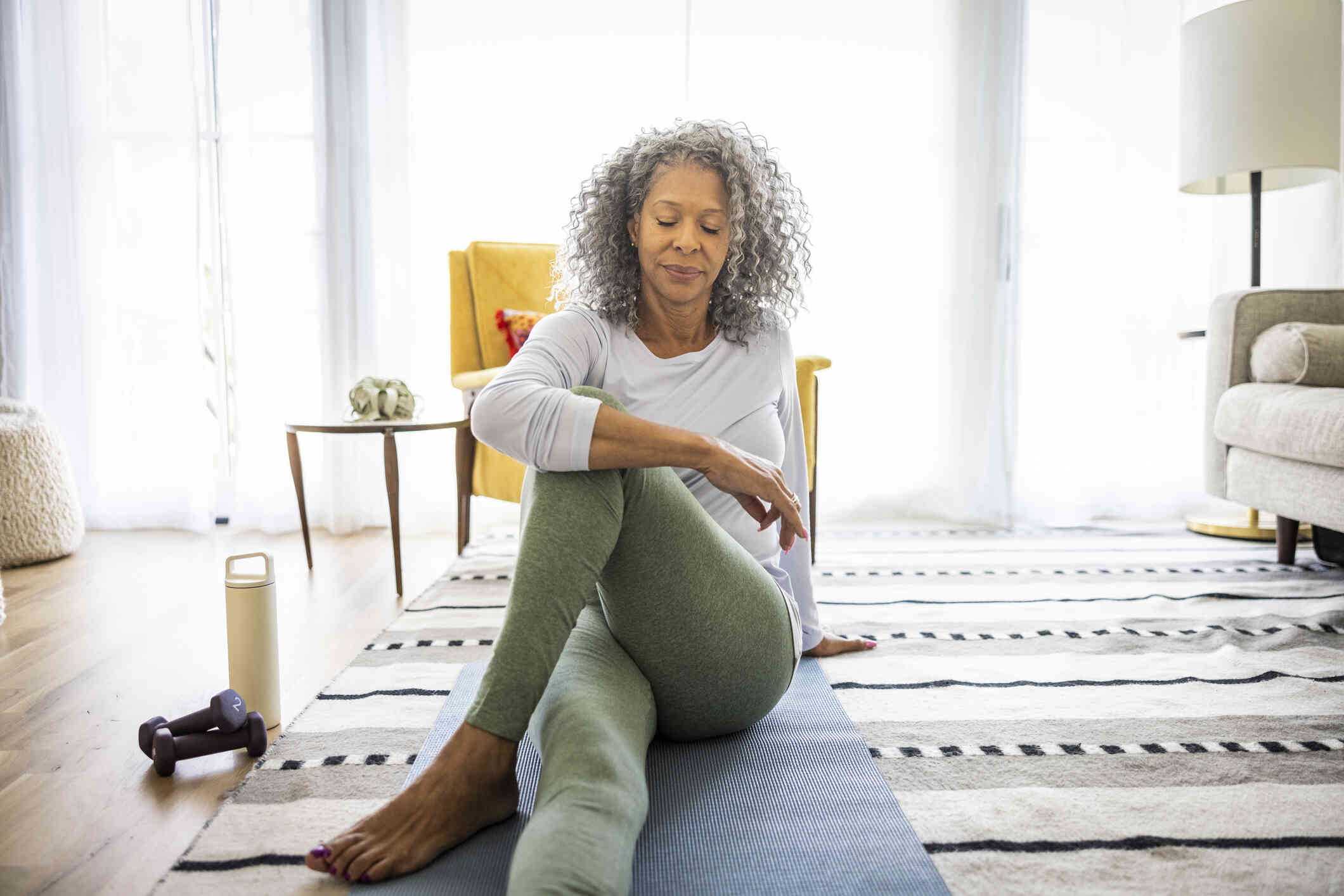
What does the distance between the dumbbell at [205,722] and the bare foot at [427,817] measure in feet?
1.30

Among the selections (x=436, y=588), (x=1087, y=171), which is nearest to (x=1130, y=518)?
(x=1087, y=171)

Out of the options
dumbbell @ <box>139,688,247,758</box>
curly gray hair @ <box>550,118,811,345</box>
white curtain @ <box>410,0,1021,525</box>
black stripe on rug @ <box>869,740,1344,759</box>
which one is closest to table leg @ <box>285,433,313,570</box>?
white curtain @ <box>410,0,1021,525</box>

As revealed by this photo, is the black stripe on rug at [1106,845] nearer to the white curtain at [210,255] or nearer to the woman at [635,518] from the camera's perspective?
the woman at [635,518]

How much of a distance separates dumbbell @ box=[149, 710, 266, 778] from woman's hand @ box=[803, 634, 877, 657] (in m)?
0.90

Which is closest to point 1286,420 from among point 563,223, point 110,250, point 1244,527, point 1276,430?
point 1276,430

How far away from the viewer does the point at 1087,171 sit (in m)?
3.38

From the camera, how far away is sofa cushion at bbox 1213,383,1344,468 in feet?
6.44

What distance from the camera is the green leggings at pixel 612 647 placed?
2.65 ft

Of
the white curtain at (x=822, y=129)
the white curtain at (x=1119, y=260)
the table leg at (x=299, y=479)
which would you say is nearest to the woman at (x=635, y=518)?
the table leg at (x=299, y=479)

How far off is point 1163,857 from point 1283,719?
556 millimetres

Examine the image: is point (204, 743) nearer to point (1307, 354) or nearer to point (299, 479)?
point (299, 479)

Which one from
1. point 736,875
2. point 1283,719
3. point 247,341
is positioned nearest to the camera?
point 736,875

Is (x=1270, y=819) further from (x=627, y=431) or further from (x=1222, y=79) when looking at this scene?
(x=1222, y=79)

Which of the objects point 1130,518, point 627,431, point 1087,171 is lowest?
point 1130,518
